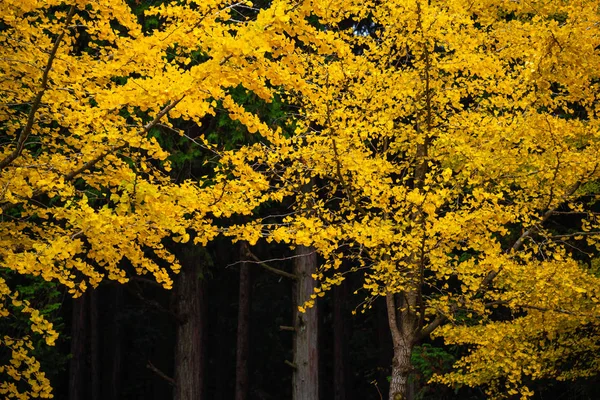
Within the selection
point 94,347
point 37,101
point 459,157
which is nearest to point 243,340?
point 94,347

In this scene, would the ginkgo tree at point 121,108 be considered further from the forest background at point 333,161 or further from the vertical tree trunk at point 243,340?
the vertical tree trunk at point 243,340

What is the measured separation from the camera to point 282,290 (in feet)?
80.5

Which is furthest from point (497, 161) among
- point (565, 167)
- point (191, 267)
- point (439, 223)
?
point (191, 267)

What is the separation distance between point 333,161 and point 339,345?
13535 millimetres

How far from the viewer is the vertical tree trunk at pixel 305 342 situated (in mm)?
11391

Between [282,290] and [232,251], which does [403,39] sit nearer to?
[232,251]

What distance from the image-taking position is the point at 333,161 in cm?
725

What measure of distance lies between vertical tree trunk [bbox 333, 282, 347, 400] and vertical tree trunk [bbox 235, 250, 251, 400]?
118 inches

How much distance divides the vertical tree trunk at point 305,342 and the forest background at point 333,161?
0.09 feet

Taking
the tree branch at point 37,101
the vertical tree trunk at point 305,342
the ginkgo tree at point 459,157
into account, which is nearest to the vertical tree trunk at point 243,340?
the vertical tree trunk at point 305,342

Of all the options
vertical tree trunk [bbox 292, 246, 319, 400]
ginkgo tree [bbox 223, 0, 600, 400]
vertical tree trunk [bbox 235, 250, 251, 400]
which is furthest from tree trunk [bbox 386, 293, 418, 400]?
vertical tree trunk [bbox 235, 250, 251, 400]

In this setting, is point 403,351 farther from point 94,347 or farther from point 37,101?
point 94,347

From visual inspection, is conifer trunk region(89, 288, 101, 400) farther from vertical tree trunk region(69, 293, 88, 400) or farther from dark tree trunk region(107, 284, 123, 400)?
vertical tree trunk region(69, 293, 88, 400)

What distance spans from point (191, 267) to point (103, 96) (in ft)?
25.7
